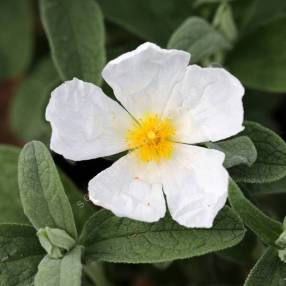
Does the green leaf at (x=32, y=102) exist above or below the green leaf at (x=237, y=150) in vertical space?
below

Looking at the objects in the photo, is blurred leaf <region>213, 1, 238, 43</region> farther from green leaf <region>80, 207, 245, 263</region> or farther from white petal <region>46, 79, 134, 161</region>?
green leaf <region>80, 207, 245, 263</region>

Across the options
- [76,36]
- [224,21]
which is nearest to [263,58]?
[224,21]

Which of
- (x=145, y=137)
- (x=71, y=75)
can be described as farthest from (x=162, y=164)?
(x=71, y=75)

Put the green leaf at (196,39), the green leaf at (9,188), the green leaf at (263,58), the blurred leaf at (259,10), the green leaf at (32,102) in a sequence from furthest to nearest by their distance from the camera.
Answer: the green leaf at (32,102), the blurred leaf at (259,10), the green leaf at (263,58), the green leaf at (9,188), the green leaf at (196,39)

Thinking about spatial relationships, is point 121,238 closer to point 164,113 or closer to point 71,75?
point 164,113

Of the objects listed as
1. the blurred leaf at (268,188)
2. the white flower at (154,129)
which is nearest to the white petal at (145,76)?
the white flower at (154,129)

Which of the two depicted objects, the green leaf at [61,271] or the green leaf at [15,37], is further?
the green leaf at [15,37]

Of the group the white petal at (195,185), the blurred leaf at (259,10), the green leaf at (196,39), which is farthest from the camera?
the blurred leaf at (259,10)

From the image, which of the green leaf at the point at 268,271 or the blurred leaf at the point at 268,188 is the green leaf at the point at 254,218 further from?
the blurred leaf at the point at 268,188
